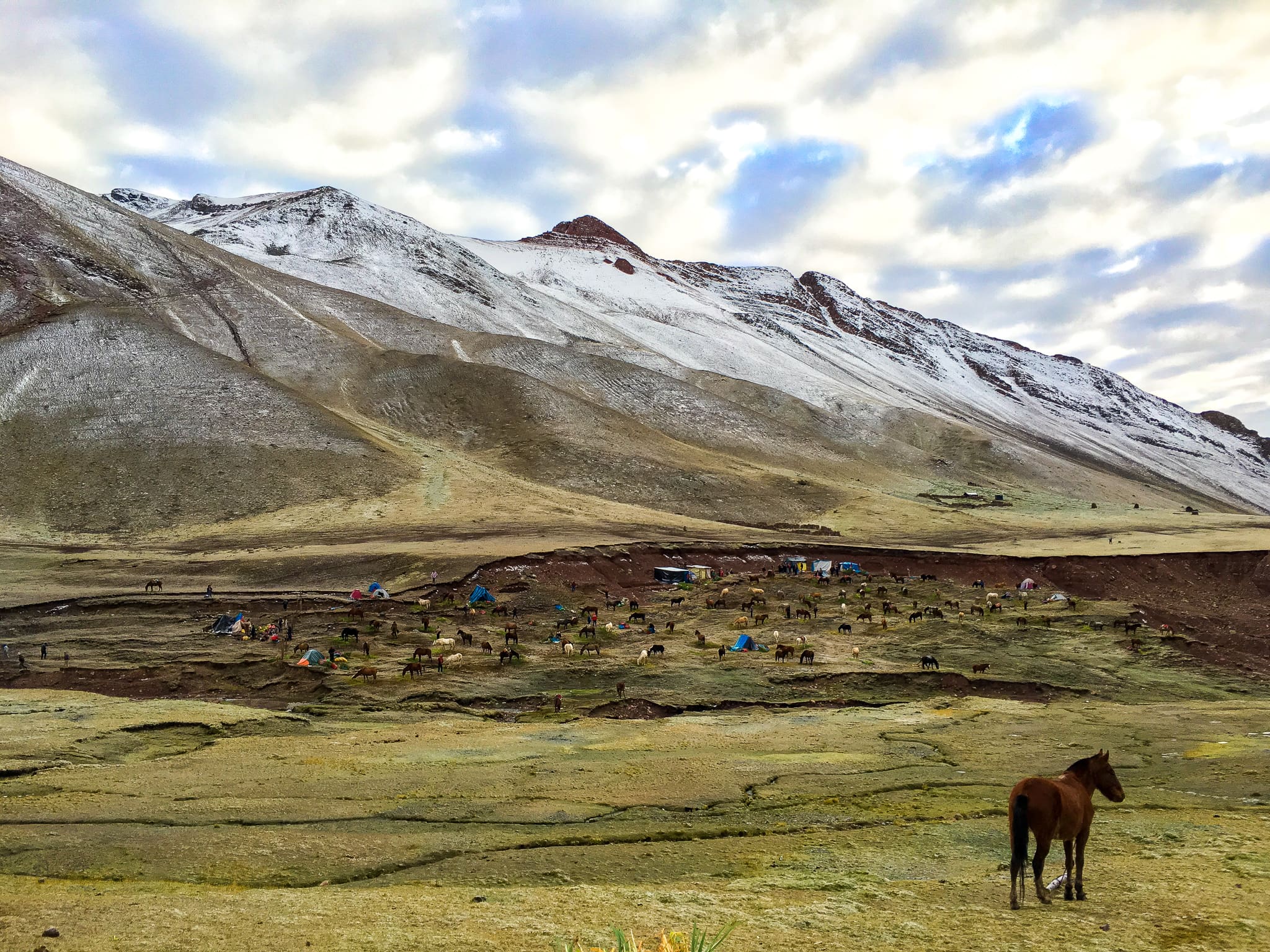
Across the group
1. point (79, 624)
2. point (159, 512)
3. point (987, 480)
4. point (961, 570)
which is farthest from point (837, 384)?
point (79, 624)

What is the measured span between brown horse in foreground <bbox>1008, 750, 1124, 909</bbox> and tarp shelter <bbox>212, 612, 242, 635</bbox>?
112ft

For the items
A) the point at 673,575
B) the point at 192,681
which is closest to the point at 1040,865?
the point at 192,681

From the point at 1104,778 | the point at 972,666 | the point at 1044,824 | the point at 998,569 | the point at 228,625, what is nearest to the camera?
Answer: the point at 1044,824

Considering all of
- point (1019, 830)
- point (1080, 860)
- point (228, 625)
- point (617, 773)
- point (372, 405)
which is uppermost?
point (372, 405)

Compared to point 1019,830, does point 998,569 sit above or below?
above

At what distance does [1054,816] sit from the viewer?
884 centimetres

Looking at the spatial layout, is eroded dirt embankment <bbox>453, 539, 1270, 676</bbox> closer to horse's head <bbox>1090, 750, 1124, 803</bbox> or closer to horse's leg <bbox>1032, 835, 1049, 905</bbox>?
horse's head <bbox>1090, 750, 1124, 803</bbox>

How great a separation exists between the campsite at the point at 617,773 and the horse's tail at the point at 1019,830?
0.59 m

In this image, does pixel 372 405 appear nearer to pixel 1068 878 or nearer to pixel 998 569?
pixel 998 569

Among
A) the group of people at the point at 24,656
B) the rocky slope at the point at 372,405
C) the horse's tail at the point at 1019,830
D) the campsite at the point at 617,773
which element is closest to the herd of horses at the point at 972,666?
the horse's tail at the point at 1019,830

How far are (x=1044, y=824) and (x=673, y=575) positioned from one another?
158 feet

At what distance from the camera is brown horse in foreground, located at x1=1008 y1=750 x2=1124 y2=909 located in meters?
8.66

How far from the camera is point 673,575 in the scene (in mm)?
56781

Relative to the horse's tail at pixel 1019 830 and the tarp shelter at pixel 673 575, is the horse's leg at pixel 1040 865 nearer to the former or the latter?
the horse's tail at pixel 1019 830
